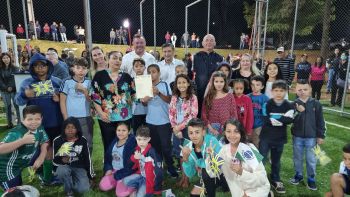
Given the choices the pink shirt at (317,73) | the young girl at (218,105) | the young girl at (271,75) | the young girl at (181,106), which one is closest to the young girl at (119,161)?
the young girl at (181,106)

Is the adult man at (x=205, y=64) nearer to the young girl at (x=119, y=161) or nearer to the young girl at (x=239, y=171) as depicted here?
the young girl at (x=119, y=161)

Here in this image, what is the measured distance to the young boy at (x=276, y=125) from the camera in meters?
4.20

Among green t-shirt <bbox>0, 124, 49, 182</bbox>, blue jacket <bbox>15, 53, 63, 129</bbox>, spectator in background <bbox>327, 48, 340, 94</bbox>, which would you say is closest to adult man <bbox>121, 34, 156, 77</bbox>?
blue jacket <bbox>15, 53, 63, 129</bbox>

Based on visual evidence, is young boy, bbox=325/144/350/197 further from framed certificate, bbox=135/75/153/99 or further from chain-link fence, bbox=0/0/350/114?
chain-link fence, bbox=0/0/350/114

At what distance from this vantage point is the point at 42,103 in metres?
4.22

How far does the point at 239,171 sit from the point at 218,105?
122 cm

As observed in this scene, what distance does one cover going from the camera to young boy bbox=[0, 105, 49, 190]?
11.5 ft

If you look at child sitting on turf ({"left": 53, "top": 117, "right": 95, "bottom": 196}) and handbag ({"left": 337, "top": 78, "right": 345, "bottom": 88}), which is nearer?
child sitting on turf ({"left": 53, "top": 117, "right": 95, "bottom": 196})

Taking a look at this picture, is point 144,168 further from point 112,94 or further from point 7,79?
point 7,79

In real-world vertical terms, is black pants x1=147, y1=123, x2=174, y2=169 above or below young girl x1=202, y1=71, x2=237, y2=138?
below

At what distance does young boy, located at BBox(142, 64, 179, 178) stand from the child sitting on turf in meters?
1.03

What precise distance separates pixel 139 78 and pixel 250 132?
6.16 ft

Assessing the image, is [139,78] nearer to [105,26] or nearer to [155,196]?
[155,196]

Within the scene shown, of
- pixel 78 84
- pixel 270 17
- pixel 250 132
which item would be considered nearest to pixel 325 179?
pixel 250 132
